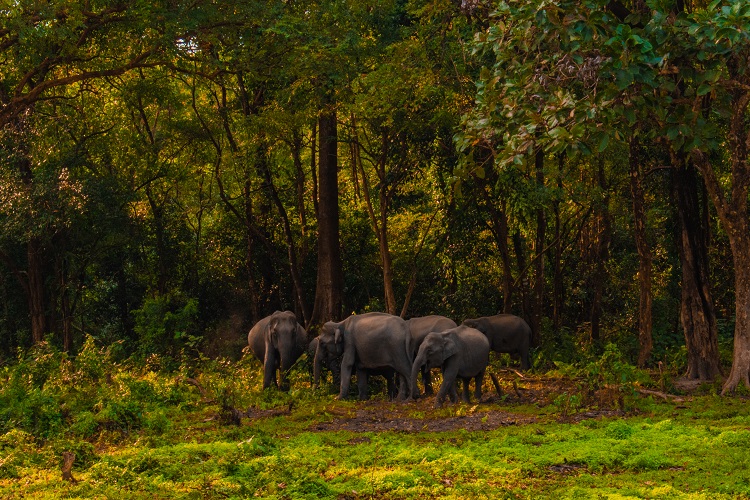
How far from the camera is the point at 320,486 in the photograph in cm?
873

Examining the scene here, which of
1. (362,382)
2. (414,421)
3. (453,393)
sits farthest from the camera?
(362,382)

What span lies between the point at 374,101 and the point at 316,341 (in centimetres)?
468

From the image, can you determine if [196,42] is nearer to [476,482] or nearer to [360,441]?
[360,441]

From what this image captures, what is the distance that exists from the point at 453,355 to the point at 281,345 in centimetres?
422

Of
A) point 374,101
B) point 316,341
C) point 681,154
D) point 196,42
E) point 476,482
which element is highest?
point 196,42

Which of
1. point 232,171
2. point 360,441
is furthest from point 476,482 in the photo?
point 232,171

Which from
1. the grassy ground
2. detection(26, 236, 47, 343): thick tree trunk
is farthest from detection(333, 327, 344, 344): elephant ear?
Result: detection(26, 236, 47, 343): thick tree trunk

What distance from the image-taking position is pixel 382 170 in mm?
22812

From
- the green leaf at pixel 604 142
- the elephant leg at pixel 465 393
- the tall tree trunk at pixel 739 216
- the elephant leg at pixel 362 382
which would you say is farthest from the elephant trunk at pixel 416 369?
the green leaf at pixel 604 142

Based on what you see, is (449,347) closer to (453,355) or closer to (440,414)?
(453,355)

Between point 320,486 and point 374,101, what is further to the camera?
point 374,101

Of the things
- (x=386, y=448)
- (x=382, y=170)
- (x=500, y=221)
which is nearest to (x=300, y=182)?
(x=382, y=170)

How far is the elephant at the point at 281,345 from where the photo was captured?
18.3 metres

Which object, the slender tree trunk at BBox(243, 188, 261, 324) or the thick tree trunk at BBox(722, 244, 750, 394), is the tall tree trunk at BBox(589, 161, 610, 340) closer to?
the thick tree trunk at BBox(722, 244, 750, 394)
